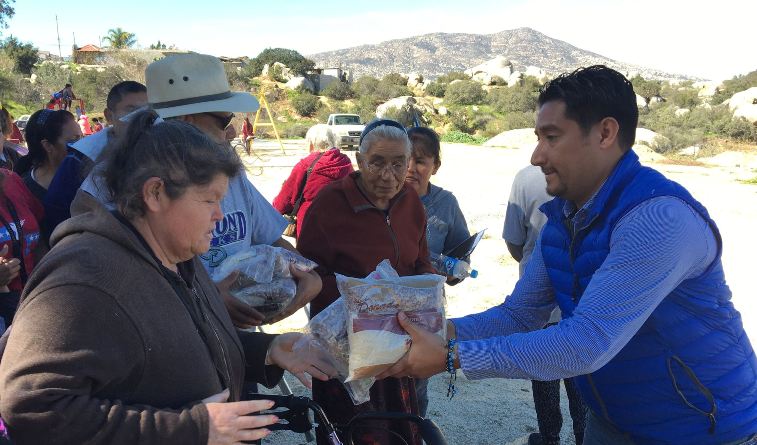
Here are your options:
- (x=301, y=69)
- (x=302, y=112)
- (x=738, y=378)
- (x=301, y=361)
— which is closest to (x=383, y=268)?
(x=301, y=361)

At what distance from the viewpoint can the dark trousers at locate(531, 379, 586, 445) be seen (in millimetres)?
3584

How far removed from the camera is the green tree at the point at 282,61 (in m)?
59.8

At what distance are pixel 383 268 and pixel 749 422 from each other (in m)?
1.28

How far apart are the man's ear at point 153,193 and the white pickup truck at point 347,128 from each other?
23367mm

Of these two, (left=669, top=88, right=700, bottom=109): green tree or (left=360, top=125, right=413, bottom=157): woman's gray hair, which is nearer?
(left=360, top=125, right=413, bottom=157): woman's gray hair

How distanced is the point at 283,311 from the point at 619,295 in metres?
1.39

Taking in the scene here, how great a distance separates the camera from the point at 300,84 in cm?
5359

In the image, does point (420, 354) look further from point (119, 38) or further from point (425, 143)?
point (119, 38)

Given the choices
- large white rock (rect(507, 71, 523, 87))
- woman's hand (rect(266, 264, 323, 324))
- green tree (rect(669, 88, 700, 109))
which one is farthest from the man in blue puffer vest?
large white rock (rect(507, 71, 523, 87))

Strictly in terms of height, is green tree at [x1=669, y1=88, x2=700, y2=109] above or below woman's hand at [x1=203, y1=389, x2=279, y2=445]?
above

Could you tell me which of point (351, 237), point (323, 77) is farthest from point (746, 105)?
point (323, 77)

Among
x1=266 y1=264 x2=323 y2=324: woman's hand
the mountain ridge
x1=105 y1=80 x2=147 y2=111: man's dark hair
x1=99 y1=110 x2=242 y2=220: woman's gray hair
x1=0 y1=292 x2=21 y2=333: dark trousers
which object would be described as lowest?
x1=0 y1=292 x2=21 y2=333: dark trousers

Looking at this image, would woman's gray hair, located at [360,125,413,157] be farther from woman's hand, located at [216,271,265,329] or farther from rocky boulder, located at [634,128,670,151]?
rocky boulder, located at [634,128,670,151]

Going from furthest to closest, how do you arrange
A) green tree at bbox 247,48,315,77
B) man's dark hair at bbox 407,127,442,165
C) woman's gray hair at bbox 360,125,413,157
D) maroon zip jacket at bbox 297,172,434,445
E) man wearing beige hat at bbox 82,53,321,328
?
green tree at bbox 247,48,315,77, man's dark hair at bbox 407,127,442,165, woman's gray hair at bbox 360,125,413,157, maroon zip jacket at bbox 297,172,434,445, man wearing beige hat at bbox 82,53,321,328
